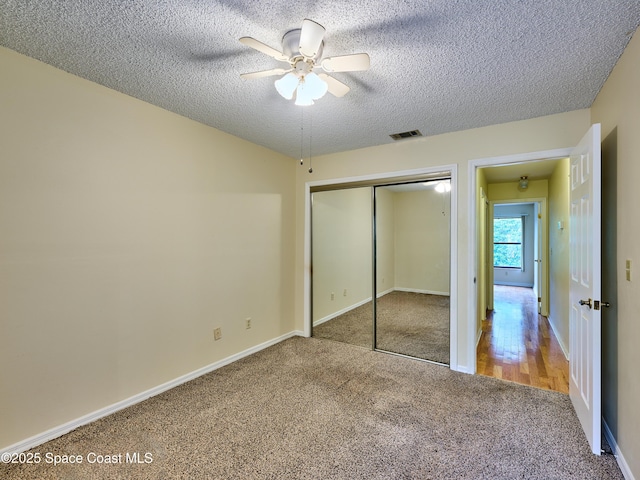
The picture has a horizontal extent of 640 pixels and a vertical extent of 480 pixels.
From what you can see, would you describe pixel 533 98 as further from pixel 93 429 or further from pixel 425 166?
pixel 93 429

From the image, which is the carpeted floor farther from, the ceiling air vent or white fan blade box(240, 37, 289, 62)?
white fan blade box(240, 37, 289, 62)

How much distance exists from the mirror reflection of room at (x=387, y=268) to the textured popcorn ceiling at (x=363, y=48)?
1182 millimetres

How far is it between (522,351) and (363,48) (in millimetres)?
3704

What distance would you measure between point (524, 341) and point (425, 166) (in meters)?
2.67

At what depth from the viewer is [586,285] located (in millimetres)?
2002

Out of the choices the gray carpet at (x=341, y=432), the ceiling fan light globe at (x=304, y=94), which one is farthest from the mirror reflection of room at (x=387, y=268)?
the ceiling fan light globe at (x=304, y=94)

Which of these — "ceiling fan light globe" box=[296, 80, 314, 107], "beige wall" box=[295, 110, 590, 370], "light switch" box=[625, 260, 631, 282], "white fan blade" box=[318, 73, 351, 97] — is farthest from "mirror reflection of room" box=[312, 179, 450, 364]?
"ceiling fan light globe" box=[296, 80, 314, 107]

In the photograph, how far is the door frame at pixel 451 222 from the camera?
3.09 meters

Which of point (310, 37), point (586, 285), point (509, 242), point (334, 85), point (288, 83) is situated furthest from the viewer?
point (509, 242)

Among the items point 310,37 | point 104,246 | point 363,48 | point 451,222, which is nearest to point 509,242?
point 451,222

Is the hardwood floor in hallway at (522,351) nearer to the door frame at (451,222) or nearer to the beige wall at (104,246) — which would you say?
the door frame at (451,222)

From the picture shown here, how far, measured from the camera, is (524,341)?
156 inches

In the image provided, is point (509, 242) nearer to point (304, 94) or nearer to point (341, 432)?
point (341, 432)

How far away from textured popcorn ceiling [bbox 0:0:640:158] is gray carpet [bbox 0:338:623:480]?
7.82 feet
